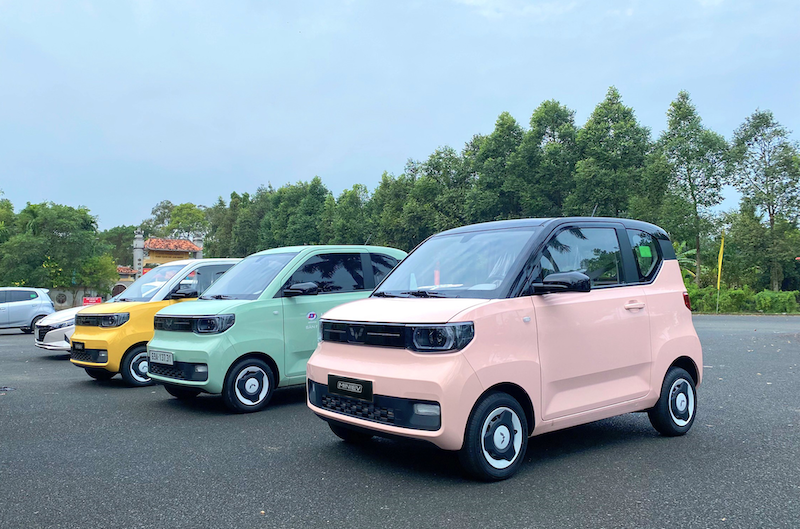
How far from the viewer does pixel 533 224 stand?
5.20 metres

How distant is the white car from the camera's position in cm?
1195

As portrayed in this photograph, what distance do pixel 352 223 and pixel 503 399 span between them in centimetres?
7067

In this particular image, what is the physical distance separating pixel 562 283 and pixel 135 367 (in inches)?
273

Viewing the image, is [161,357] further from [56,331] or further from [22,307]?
[22,307]

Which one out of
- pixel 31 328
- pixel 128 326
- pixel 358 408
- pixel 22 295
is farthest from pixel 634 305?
pixel 31 328

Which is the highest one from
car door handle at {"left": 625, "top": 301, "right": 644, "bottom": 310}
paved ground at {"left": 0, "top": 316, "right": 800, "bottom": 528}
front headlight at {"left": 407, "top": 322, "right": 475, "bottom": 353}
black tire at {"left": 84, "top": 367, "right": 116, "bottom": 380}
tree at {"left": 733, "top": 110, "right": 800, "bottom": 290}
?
tree at {"left": 733, "top": 110, "right": 800, "bottom": 290}


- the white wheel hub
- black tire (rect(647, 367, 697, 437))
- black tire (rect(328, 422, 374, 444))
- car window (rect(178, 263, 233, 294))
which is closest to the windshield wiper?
the white wheel hub

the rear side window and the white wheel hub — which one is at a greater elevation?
the rear side window

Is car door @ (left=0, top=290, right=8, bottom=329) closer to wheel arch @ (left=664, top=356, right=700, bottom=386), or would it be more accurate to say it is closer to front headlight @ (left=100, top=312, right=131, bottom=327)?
front headlight @ (left=100, top=312, right=131, bottom=327)

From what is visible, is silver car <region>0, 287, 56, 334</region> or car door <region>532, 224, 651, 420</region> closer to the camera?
car door <region>532, 224, 651, 420</region>

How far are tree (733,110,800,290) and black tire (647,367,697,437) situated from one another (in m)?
39.6

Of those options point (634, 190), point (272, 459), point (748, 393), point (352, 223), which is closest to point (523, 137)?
point (634, 190)

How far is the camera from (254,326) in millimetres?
7195

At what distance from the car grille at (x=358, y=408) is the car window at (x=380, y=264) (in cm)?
363
